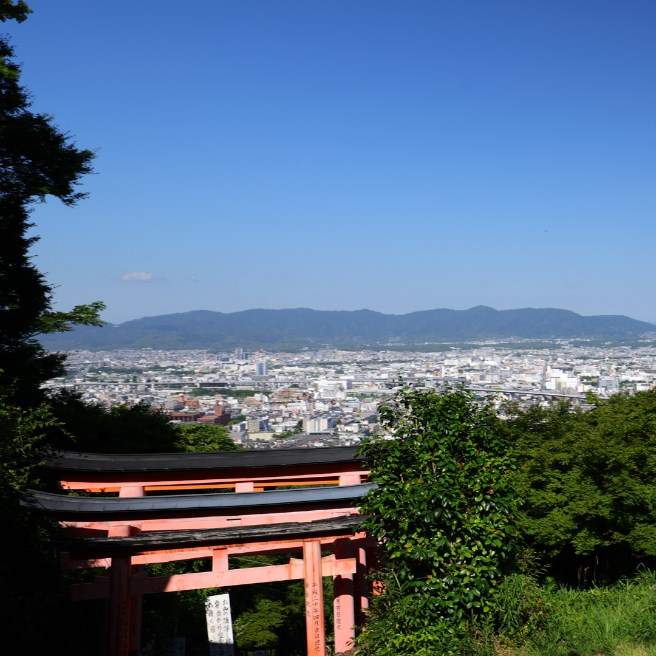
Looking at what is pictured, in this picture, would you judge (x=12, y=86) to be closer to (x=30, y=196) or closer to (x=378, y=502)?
(x=30, y=196)

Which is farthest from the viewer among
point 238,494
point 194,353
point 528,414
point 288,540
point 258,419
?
point 194,353

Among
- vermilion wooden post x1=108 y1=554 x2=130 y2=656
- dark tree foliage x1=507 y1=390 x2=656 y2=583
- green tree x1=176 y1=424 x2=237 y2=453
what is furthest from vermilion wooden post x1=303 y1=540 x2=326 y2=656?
green tree x1=176 y1=424 x2=237 y2=453

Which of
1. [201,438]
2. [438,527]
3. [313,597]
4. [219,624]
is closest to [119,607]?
[219,624]

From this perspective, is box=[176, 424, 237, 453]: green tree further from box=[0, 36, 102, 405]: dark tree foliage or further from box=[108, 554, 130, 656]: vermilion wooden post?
box=[108, 554, 130, 656]: vermilion wooden post

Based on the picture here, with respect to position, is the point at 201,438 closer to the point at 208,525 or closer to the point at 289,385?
the point at 208,525

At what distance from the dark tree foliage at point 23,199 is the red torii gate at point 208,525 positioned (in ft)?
7.58

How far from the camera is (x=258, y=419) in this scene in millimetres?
42188

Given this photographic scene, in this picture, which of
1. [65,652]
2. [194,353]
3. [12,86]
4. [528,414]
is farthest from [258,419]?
[194,353]

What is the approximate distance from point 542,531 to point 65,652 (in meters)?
7.11

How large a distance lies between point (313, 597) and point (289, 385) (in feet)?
221

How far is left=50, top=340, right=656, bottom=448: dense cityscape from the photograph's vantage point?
34812mm

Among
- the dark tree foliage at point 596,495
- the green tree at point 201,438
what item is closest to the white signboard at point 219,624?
the dark tree foliage at point 596,495

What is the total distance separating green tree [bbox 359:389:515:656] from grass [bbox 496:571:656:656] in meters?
0.28

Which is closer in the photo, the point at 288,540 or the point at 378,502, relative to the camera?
the point at 378,502
